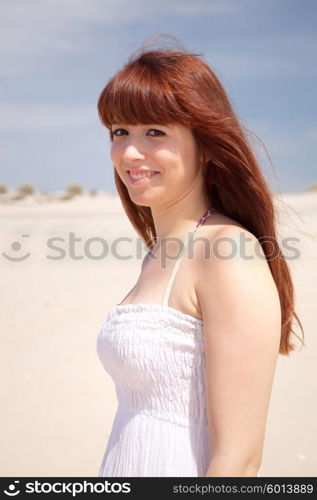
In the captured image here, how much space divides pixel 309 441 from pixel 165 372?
3.66 meters

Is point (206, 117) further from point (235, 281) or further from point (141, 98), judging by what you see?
point (235, 281)

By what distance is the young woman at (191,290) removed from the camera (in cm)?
161

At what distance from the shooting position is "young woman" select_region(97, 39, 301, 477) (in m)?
1.61

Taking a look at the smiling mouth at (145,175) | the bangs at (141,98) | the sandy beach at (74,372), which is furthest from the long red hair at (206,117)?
the sandy beach at (74,372)

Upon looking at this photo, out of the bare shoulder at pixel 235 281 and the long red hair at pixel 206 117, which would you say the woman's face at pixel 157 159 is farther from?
the bare shoulder at pixel 235 281

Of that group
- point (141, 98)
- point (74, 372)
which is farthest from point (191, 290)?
point (74, 372)

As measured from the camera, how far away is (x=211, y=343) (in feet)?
5.35

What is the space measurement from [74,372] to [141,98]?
543cm

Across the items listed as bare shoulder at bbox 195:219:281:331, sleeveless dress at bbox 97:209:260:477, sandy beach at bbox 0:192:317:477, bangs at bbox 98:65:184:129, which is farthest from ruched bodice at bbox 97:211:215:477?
sandy beach at bbox 0:192:317:477

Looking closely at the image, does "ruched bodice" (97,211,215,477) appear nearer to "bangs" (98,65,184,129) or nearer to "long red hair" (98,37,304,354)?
"long red hair" (98,37,304,354)

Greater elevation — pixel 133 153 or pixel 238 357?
pixel 133 153

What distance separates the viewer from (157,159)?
6.24 ft

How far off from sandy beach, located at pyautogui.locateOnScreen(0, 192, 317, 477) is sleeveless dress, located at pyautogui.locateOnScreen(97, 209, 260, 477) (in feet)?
2.32
